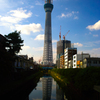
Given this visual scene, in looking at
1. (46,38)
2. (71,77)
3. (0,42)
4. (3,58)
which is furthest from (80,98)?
(46,38)

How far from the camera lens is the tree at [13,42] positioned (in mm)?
30775

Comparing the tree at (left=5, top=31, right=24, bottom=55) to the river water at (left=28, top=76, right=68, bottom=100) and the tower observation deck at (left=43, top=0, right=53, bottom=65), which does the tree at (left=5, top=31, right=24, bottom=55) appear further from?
the tower observation deck at (left=43, top=0, right=53, bottom=65)

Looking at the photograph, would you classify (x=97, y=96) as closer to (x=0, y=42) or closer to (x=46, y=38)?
(x=0, y=42)

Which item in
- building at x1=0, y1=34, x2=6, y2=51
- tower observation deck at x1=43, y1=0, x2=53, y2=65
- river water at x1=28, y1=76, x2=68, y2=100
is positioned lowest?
river water at x1=28, y1=76, x2=68, y2=100

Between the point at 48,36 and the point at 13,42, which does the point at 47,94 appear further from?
the point at 48,36

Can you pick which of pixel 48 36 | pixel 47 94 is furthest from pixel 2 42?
pixel 48 36

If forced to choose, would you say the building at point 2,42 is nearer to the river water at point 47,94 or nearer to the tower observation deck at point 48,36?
the river water at point 47,94

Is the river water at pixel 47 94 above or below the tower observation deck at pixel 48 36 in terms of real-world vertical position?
below

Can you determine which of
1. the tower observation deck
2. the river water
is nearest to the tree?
the river water

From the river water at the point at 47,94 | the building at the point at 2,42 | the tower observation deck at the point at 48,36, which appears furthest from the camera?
the tower observation deck at the point at 48,36

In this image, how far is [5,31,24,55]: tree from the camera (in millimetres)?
30775

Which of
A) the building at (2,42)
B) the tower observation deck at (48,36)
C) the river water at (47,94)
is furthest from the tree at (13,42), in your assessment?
the tower observation deck at (48,36)

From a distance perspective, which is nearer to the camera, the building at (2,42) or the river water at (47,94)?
the river water at (47,94)

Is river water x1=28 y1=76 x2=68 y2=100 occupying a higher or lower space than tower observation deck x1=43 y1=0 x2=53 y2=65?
lower
